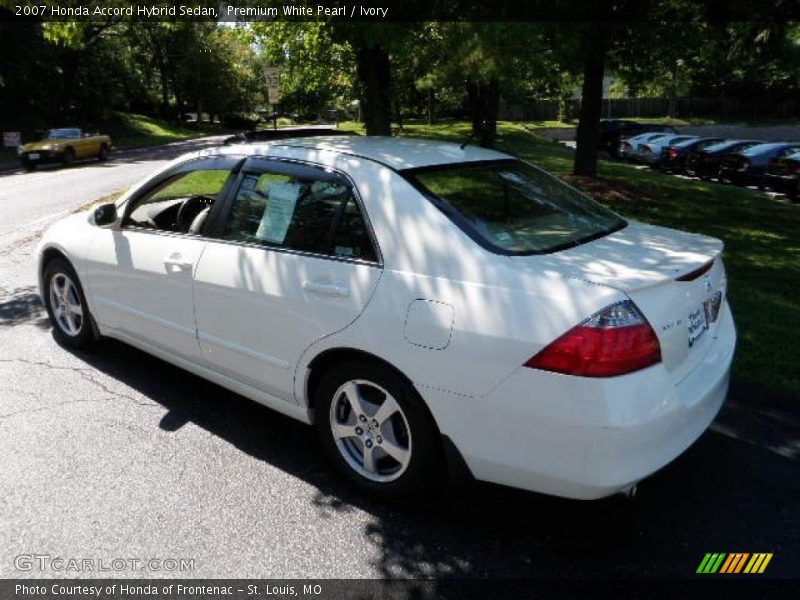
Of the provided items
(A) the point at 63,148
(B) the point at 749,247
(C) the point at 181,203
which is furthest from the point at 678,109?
(C) the point at 181,203

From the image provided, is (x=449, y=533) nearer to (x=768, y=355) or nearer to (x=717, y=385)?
(x=717, y=385)

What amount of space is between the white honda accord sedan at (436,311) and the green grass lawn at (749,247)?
63.9 inches

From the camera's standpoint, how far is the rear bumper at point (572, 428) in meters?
2.54

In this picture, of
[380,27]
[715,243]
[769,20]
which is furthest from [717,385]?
[769,20]

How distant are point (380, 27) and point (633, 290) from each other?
5372 mm

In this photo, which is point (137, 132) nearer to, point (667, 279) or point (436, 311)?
point (436, 311)

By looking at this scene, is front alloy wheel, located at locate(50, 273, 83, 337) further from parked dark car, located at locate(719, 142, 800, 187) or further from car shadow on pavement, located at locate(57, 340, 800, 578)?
parked dark car, located at locate(719, 142, 800, 187)

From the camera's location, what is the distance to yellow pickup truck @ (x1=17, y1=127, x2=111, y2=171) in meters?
23.3

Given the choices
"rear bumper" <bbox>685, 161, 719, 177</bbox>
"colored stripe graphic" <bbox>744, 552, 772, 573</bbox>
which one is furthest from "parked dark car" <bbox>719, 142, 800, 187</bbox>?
"colored stripe graphic" <bbox>744, 552, 772, 573</bbox>

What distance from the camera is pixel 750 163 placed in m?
19.6

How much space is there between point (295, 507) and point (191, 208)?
251 cm

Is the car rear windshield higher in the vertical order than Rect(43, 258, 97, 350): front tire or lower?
higher

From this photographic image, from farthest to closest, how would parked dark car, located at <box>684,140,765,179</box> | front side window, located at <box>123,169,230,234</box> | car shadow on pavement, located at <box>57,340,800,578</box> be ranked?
parked dark car, located at <box>684,140,765,179</box> < front side window, located at <box>123,169,230,234</box> < car shadow on pavement, located at <box>57,340,800,578</box>

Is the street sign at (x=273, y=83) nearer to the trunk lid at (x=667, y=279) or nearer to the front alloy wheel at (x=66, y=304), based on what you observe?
the front alloy wheel at (x=66, y=304)
